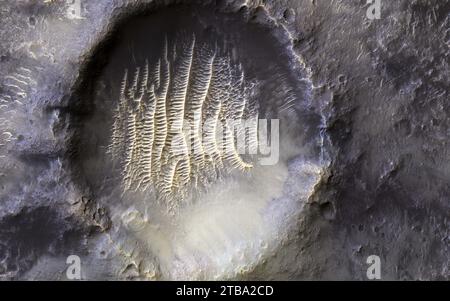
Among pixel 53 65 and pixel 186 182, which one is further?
pixel 186 182

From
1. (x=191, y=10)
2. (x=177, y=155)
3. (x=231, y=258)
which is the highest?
(x=191, y=10)

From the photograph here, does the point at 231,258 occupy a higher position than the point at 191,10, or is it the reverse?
the point at 191,10

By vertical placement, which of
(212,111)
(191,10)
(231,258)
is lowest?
(231,258)

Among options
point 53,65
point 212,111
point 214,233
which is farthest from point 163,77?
point 214,233

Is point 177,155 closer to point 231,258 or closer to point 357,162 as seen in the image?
point 231,258

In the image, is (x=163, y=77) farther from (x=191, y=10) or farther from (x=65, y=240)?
(x=65, y=240)

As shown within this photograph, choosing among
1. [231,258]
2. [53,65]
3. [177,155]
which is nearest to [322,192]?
[231,258]
